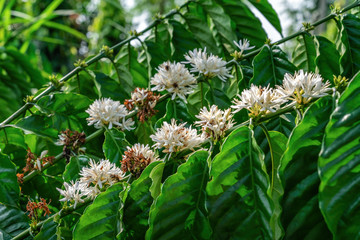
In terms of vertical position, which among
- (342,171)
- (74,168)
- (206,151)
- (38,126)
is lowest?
(342,171)

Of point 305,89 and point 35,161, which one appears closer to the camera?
point 305,89

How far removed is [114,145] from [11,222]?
23 cm

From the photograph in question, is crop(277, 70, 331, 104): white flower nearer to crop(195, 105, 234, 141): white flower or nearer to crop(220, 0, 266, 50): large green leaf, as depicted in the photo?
crop(195, 105, 234, 141): white flower

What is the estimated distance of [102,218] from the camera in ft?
1.91

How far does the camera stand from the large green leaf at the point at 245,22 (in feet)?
3.38

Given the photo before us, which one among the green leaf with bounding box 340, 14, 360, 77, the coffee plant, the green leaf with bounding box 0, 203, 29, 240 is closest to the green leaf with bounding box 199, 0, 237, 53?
the coffee plant

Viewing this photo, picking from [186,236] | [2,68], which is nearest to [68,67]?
[2,68]

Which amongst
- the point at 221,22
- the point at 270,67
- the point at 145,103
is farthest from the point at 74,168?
the point at 221,22

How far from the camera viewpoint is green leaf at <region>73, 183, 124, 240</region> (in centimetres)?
57

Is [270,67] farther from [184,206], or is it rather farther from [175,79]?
[184,206]

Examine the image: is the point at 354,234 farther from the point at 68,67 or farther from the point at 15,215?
the point at 68,67

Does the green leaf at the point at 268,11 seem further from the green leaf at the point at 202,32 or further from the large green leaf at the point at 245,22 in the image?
the green leaf at the point at 202,32

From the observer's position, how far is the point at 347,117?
0.45 m

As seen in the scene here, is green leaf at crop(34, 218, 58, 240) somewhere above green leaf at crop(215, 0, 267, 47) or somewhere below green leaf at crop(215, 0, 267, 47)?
below
